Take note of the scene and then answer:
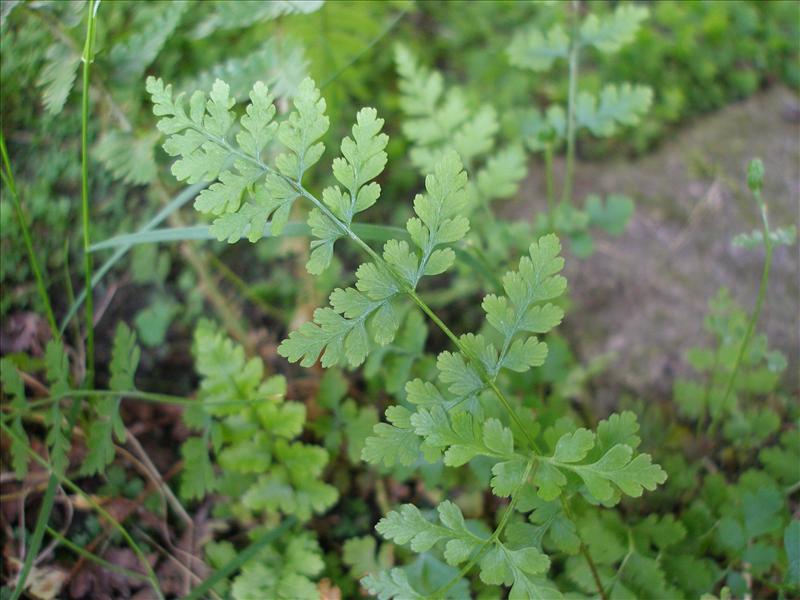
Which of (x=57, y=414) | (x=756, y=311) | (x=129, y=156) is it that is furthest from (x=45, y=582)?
(x=756, y=311)

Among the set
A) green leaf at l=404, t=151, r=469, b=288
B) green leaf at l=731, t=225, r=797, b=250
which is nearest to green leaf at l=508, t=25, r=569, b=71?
green leaf at l=731, t=225, r=797, b=250

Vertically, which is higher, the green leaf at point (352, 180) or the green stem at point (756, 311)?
the green leaf at point (352, 180)

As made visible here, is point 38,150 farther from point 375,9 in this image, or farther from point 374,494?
point 374,494

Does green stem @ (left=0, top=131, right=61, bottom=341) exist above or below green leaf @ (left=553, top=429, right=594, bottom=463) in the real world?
above

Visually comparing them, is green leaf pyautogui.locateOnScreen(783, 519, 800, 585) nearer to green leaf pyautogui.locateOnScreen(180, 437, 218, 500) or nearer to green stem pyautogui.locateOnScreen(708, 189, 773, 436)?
green stem pyautogui.locateOnScreen(708, 189, 773, 436)

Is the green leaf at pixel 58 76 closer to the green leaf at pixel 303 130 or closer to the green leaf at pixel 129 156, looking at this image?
the green leaf at pixel 129 156

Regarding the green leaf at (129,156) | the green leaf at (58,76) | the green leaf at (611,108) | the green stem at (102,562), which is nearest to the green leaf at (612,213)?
the green leaf at (611,108)

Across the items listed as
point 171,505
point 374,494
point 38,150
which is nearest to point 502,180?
point 374,494
